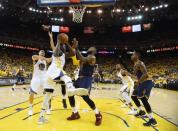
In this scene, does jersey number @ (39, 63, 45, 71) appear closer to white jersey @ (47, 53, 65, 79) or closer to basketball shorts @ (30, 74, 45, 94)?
basketball shorts @ (30, 74, 45, 94)

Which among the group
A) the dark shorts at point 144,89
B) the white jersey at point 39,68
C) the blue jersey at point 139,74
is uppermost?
the white jersey at point 39,68

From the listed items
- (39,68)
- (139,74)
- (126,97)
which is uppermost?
(39,68)

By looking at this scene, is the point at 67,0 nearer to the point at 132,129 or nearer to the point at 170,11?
the point at 132,129

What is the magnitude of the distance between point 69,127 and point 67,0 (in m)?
5.97

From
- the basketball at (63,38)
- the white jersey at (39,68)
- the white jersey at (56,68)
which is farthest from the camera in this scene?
the white jersey at (39,68)

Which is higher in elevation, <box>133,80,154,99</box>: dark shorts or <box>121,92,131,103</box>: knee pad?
<box>133,80,154,99</box>: dark shorts

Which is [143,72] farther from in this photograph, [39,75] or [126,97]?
[39,75]

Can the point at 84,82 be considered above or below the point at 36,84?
above

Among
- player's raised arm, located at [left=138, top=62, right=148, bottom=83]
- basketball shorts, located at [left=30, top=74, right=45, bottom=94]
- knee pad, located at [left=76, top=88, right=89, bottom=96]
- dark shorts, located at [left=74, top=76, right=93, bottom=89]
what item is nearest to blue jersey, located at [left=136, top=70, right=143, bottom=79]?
player's raised arm, located at [left=138, top=62, right=148, bottom=83]

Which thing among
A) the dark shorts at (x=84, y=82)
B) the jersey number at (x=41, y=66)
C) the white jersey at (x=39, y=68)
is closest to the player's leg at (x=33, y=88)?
the white jersey at (x=39, y=68)

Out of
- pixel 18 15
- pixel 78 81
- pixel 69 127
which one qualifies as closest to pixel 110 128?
pixel 69 127

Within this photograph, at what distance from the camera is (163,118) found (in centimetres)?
920

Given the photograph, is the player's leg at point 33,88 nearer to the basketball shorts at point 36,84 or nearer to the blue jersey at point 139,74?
the basketball shorts at point 36,84

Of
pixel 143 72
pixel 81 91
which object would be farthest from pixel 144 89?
pixel 81 91
